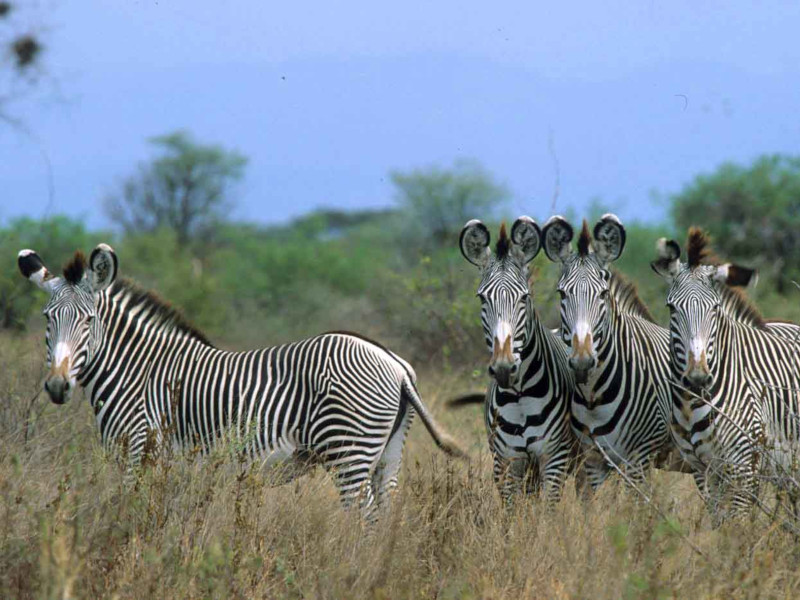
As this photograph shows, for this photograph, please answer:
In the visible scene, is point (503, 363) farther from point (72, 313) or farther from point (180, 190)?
point (180, 190)

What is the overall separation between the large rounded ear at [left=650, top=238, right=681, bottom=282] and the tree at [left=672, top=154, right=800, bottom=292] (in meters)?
18.3

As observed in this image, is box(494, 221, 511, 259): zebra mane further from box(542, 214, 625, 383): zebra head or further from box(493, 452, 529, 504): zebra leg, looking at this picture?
box(493, 452, 529, 504): zebra leg

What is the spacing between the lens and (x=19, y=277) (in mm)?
11625

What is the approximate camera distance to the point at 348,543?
15.7 ft

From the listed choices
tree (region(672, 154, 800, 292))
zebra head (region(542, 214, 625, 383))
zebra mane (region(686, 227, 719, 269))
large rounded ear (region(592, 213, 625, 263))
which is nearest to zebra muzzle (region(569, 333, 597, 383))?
zebra head (region(542, 214, 625, 383))

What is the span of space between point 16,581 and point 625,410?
3272mm

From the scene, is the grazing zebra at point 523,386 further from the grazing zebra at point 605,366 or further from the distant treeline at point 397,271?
the distant treeline at point 397,271

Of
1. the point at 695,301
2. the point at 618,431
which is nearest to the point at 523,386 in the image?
the point at 618,431

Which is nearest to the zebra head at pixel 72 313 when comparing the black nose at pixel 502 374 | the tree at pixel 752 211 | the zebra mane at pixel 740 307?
the black nose at pixel 502 374

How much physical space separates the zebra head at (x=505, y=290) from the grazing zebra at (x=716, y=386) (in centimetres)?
74

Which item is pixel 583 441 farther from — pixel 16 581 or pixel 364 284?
pixel 364 284

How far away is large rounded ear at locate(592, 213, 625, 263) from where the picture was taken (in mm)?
5531

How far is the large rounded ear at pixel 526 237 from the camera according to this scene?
18.6 feet

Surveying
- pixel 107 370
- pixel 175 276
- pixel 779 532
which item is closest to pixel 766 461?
pixel 779 532
